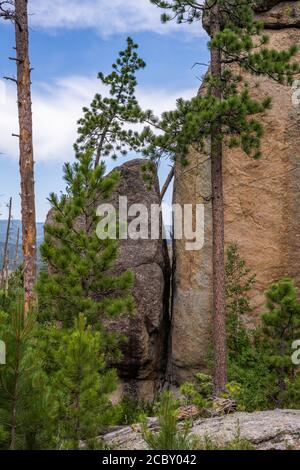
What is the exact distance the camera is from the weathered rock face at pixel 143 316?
1619 cm

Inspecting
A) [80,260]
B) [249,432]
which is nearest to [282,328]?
[249,432]

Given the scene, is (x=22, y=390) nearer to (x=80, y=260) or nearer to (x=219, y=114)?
(x=80, y=260)

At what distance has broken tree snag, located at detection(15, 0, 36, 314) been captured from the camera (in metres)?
13.1

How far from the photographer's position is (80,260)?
10.1 metres

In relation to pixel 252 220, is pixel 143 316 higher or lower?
lower

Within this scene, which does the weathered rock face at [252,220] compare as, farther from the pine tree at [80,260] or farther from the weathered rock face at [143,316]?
the pine tree at [80,260]

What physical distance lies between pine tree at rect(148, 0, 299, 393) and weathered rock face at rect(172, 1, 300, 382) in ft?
10.3

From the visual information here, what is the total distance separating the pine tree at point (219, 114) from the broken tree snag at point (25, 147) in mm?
2993

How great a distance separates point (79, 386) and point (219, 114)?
820 centimetres

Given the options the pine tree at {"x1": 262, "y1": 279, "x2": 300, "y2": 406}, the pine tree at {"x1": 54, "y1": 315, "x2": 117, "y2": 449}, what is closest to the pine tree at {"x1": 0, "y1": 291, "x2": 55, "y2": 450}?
the pine tree at {"x1": 54, "y1": 315, "x2": 117, "y2": 449}

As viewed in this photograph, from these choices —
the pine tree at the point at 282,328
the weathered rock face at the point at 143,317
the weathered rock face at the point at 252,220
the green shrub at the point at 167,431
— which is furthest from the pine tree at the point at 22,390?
the weathered rock face at the point at 252,220

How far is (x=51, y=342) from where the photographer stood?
394 inches

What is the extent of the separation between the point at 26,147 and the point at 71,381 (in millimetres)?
8501
